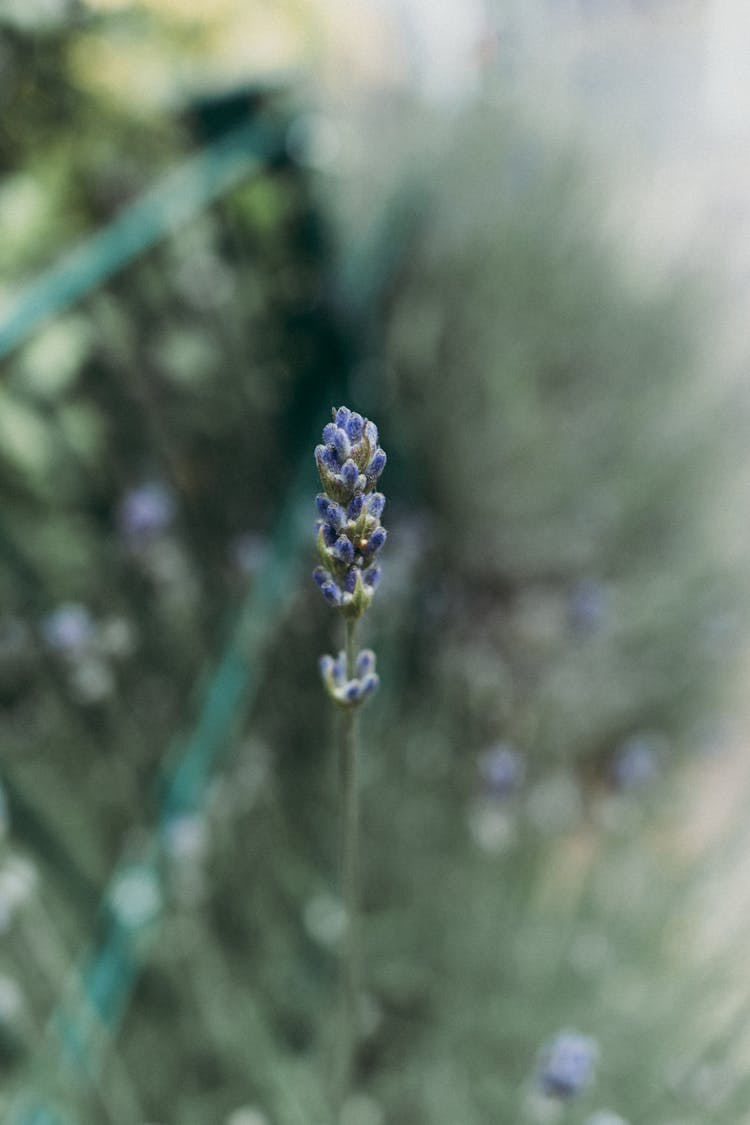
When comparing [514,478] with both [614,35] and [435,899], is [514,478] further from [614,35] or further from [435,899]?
[614,35]

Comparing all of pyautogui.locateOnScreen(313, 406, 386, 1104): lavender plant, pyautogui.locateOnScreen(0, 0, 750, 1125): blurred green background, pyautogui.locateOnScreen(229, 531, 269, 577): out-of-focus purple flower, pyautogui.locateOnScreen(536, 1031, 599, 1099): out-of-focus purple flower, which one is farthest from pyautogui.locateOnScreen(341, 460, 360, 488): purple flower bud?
pyautogui.locateOnScreen(229, 531, 269, 577): out-of-focus purple flower

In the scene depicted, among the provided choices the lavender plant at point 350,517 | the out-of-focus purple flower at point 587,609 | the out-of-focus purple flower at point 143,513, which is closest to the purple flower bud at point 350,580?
the lavender plant at point 350,517

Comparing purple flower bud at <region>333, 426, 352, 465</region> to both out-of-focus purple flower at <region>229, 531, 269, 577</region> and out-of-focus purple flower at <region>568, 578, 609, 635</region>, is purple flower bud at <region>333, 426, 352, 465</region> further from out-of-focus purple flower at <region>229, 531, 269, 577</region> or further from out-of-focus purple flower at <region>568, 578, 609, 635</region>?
out-of-focus purple flower at <region>568, 578, 609, 635</region>

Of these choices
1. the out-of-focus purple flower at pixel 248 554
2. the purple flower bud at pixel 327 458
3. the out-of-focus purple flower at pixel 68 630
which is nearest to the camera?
the purple flower bud at pixel 327 458

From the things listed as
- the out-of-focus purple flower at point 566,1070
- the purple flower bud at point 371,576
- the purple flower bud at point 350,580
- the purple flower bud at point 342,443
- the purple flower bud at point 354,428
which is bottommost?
the out-of-focus purple flower at point 566,1070

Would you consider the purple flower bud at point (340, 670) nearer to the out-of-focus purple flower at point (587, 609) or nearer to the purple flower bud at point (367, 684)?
the purple flower bud at point (367, 684)

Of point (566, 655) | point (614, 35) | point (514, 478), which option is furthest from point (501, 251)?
point (614, 35)

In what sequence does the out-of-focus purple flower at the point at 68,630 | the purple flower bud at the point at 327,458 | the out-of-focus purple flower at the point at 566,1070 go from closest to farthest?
the purple flower bud at the point at 327,458 → the out-of-focus purple flower at the point at 566,1070 → the out-of-focus purple flower at the point at 68,630
